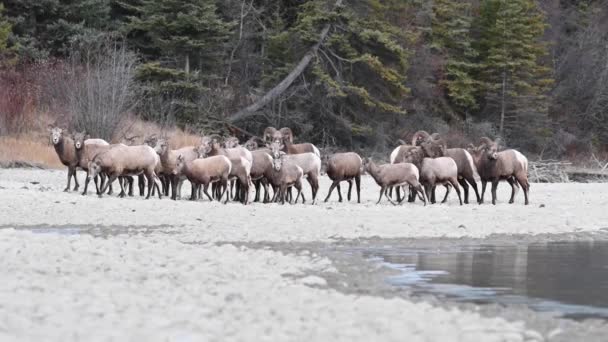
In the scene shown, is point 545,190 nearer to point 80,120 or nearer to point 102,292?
point 80,120

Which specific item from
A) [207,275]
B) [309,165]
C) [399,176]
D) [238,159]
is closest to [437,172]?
[399,176]

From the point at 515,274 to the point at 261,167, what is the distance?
12.1 metres

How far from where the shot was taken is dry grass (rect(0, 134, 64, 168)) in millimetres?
30906

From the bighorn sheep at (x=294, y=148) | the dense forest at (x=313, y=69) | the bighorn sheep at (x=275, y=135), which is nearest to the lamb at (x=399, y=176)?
the bighorn sheep at (x=294, y=148)

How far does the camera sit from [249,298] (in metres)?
9.52

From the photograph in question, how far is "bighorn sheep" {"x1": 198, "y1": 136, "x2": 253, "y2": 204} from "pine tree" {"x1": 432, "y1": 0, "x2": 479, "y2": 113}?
28753 mm

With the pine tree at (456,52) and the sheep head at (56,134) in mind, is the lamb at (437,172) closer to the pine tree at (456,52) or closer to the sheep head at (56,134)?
the sheep head at (56,134)

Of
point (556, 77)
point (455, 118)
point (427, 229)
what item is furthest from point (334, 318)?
point (556, 77)

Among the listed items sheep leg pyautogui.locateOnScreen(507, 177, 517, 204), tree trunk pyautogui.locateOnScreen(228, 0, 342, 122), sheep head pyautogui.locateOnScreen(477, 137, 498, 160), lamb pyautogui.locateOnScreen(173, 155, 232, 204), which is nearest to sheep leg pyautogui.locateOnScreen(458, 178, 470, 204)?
sheep head pyautogui.locateOnScreen(477, 137, 498, 160)

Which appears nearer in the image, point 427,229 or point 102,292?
point 102,292

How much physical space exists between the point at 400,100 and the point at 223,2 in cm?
982

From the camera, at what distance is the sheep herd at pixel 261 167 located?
75.2 ft

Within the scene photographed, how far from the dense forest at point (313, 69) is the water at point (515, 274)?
2074 cm

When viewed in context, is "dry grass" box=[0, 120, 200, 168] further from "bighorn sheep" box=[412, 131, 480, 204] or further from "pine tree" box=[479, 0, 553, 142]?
"pine tree" box=[479, 0, 553, 142]
